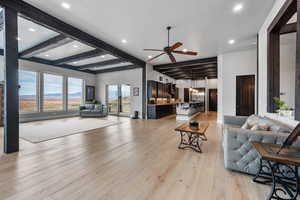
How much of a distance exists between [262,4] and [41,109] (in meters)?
10.0

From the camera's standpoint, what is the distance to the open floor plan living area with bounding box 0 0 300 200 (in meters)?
1.83

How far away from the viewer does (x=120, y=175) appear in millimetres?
2156

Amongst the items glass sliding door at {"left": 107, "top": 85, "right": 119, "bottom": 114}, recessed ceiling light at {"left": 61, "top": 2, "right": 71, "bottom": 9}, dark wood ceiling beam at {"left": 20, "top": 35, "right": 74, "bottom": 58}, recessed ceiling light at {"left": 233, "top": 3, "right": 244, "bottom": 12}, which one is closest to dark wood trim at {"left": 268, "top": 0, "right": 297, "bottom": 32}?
recessed ceiling light at {"left": 233, "top": 3, "right": 244, "bottom": 12}

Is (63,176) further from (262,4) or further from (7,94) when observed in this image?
(262,4)

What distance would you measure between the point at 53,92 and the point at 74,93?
1305mm

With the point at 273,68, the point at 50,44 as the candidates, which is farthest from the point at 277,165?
the point at 50,44

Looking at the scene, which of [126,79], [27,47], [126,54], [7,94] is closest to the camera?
[7,94]

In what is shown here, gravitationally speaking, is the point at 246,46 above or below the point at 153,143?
above

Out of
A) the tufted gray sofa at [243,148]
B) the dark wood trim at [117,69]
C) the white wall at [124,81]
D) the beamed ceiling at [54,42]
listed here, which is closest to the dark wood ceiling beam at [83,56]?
the beamed ceiling at [54,42]

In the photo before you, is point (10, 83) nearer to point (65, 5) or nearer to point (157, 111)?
point (65, 5)

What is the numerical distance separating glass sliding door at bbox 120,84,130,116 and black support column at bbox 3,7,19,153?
641cm

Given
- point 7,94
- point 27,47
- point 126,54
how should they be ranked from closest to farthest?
point 7,94 < point 27,47 < point 126,54

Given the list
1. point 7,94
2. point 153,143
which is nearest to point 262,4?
point 153,143

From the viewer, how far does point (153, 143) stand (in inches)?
145
